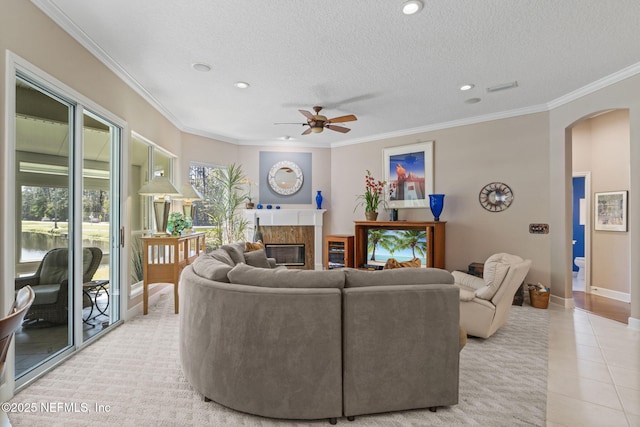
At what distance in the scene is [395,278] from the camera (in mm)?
2111

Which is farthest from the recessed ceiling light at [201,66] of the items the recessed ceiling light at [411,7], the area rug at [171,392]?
the area rug at [171,392]

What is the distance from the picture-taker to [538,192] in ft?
15.9

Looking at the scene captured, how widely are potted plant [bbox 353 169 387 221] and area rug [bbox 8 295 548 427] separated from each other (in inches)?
127

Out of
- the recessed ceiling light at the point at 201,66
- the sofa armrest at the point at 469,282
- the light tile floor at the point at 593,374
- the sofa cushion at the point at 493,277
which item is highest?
the recessed ceiling light at the point at 201,66

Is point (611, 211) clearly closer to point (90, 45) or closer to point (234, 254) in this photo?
point (234, 254)

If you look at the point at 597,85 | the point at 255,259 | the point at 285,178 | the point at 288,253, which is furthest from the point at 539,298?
the point at 285,178

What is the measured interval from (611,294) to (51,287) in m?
7.25

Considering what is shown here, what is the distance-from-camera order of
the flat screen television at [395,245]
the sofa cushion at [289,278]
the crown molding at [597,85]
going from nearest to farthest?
1. the sofa cushion at [289,278]
2. the crown molding at [597,85]
3. the flat screen television at [395,245]

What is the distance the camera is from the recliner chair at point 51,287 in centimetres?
265

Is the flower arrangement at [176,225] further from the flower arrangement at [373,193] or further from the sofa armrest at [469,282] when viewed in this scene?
the sofa armrest at [469,282]

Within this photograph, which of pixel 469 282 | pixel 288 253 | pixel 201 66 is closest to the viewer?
pixel 201 66

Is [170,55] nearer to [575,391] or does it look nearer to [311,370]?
[311,370]

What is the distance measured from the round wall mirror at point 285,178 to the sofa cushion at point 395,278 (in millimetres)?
5158

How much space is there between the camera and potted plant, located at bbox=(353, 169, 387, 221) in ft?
20.5
